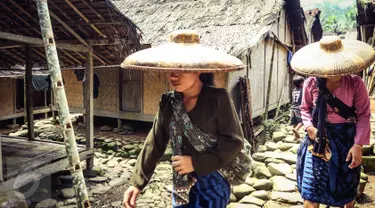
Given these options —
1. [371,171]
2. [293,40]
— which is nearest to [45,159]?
[371,171]

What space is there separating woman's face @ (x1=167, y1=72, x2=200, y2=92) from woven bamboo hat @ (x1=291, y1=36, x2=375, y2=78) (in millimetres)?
1092

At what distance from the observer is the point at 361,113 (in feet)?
8.09

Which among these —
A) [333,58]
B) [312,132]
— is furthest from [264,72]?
[333,58]

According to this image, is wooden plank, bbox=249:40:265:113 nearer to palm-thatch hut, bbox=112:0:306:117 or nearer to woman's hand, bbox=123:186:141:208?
palm-thatch hut, bbox=112:0:306:117

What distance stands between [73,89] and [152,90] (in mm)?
3850

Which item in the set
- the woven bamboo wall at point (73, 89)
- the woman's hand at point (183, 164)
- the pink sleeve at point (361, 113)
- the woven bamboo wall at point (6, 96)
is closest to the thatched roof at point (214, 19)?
the woven bamboo wall at point (73, 89)

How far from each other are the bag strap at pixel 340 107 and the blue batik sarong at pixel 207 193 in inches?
48.0

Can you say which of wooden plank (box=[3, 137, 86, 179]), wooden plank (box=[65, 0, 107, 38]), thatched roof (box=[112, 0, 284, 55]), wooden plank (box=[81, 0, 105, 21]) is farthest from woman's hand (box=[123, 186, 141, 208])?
thatched roof (box=[112, 0, 284, 55])

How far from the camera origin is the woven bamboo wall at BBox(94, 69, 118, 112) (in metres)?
11.0

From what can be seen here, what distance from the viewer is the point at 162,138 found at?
7.06ft

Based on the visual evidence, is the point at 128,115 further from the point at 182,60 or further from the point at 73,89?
the point at 182,60

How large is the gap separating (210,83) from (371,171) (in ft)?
14.6

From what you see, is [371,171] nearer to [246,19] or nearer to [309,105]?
[309,105]

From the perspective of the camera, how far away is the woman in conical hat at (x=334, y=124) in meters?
2.45
